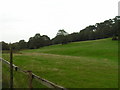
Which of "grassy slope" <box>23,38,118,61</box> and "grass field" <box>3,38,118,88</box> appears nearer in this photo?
"grass field" <box>3,38,118,88</box>

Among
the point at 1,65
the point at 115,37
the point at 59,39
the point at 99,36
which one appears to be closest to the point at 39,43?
the point at 59,39

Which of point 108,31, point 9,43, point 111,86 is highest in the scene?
point 108,31

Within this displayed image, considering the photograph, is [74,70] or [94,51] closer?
[74,70]

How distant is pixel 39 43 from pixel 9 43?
85944mm

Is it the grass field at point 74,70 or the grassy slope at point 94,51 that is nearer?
the grass field at point 74,70

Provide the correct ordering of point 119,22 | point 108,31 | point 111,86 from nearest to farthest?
point 111,86
point 119,22
point 108,31

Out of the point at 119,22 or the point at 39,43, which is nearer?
the point at 119,22

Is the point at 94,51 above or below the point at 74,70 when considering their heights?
above

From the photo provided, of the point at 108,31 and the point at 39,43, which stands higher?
the point at 108,31

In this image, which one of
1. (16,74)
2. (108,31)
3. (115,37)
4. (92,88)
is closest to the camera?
(92,88)

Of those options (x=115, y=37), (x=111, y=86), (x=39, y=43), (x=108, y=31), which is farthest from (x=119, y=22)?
(x=111, y=86)

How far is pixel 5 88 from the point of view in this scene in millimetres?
6609

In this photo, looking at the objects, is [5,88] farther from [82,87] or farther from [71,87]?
[82,87]

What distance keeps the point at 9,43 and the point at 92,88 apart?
14.0ft
